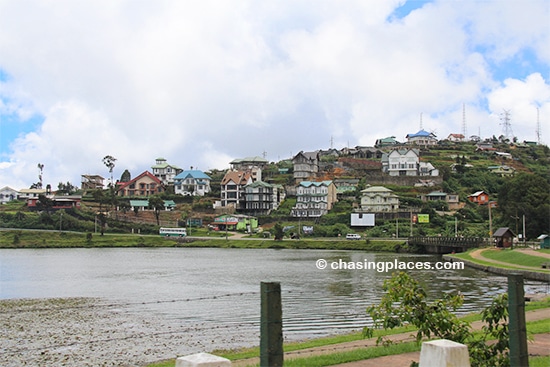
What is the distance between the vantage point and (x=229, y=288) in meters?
36.2

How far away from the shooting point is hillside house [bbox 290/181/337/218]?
4208 inches

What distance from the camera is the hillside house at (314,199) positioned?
107 m

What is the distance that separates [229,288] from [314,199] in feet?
242

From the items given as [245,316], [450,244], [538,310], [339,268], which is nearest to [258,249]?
[450,244]

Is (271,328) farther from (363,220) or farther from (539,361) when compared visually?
(363,220)

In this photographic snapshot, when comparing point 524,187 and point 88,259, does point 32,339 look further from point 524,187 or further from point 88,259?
point 524,187

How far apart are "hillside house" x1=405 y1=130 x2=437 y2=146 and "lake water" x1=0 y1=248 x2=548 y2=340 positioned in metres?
111

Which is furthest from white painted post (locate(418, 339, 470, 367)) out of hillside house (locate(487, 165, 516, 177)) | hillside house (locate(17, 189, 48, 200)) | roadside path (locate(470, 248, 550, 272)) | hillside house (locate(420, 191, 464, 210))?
hillside house (locate(17, 189, 48, 200))

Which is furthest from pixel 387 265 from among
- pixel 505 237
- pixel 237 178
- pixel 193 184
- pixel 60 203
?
pixel 193 184

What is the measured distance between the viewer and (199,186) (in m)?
128

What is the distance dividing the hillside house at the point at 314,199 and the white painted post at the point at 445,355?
9937 cm

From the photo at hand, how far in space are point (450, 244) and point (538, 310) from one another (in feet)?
169

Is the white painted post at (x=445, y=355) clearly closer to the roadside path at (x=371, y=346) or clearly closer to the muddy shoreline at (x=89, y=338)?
the roadside path at (x=371, y=346)

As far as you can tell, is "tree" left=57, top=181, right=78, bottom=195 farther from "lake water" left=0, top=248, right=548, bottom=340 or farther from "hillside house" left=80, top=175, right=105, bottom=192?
"lake water" left=0, top=248, right=548, bottom=340
